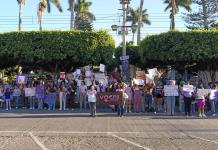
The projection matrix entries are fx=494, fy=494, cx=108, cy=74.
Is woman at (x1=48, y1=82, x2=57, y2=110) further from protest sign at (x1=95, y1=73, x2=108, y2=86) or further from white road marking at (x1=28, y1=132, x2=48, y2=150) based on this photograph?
white road marking at (x1=28, y1=132, x2=48, y2=150)

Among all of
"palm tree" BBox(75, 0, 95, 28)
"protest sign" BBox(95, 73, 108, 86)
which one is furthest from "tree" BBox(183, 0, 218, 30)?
"protest sign" BBox(95, 73, 108, 86)

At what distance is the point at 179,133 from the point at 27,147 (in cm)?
596

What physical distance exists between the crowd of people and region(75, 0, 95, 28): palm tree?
35752 millimetres

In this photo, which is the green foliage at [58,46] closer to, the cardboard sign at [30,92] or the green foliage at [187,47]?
the green foliage at [187,47]

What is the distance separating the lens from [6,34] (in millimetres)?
36281

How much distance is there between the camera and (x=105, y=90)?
30062 mm

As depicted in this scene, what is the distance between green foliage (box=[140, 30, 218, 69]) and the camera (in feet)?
112

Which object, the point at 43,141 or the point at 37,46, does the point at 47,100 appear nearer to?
the point at 37,46

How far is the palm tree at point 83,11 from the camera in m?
68.3

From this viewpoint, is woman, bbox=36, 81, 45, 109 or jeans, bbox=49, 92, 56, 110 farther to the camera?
woman, bbox=36, 81, 45, 109

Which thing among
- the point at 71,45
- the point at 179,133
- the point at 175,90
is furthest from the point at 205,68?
the point at 179,133

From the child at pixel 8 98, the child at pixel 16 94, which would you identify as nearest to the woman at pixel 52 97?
the child at pixel 16 94

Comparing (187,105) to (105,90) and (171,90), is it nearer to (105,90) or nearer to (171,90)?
(171,90)

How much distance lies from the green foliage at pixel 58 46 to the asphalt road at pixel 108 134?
43.3 ft
